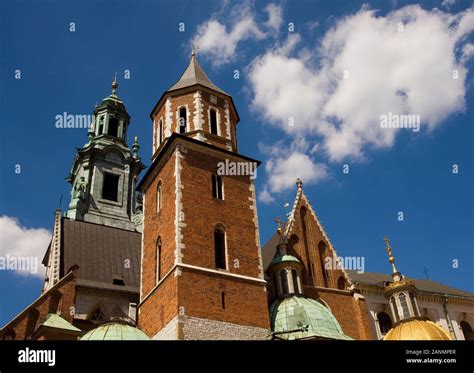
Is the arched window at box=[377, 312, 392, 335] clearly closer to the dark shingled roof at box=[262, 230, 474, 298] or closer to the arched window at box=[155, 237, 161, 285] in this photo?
the dark shingled roof at box=[262, 230, 474, 298]

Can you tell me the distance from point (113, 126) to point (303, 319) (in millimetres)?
36876

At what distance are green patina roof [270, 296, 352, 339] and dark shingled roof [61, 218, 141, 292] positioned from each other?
9.23 m

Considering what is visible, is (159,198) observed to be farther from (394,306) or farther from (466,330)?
(466,330)

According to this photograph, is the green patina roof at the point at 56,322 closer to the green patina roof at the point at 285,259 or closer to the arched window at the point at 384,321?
the green patina roof at the point at 285,259

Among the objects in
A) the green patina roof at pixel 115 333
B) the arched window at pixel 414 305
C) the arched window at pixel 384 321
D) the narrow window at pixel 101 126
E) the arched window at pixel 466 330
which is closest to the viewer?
the green patina roof at pixel 115 333

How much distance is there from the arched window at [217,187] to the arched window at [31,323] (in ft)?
31.3

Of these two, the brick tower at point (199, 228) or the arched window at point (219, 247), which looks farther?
the arched window at point (219, 247)

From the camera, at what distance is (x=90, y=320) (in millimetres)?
24016

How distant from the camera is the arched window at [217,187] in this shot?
852 inches

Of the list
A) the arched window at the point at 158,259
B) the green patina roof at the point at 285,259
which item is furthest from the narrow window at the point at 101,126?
the green patina roof at the point at 285,259
